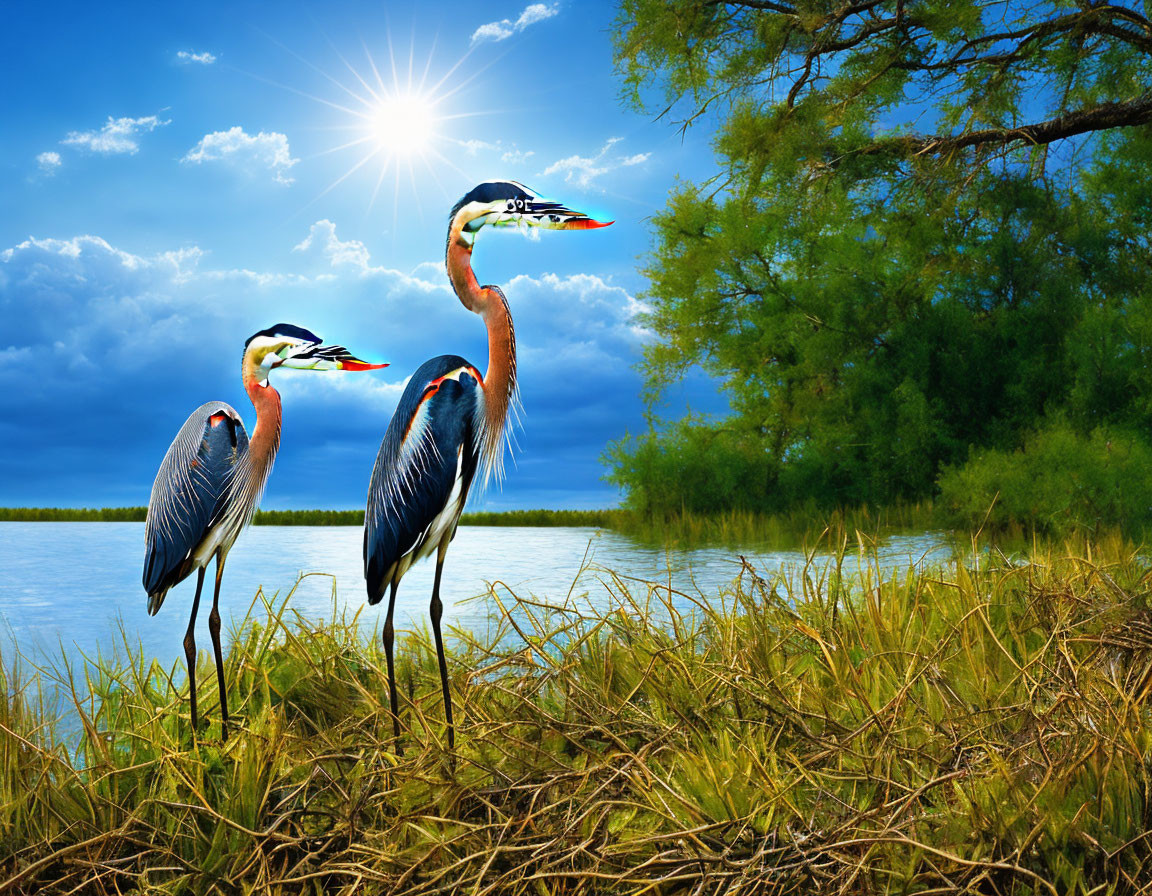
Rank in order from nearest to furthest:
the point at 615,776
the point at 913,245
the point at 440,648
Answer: the point at 615,776 → the point at 440,648 → the point at 913,245

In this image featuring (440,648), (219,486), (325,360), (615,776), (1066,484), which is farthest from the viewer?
(1066,484)

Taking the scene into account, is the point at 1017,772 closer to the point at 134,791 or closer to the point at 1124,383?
the point at 134,791

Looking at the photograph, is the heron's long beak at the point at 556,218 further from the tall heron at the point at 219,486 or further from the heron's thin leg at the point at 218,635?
the heron's thin leg at the point at 218,635

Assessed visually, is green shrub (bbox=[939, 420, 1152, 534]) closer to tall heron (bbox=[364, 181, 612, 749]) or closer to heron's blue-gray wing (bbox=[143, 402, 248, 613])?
tall heron (bbox=[364, 181, 612, 749])

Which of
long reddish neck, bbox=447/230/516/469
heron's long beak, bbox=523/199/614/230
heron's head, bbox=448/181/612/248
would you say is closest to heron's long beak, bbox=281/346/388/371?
long reddish neck, bbox=447/230/516/469

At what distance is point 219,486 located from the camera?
263cm

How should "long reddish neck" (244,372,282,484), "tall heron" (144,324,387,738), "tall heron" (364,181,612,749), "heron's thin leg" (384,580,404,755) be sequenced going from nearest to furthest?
"heron's thin leg" (384,580,404,755), "tall heron" (364,181,612,749), "tall heron" (144,324,387,738), "long reddish neck" (244,372,282,484)

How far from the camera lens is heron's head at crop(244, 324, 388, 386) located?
97.0 inches

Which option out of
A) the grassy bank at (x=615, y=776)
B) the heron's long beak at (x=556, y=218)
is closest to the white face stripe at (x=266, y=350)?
the heron's long beak at (x=556, y=218)

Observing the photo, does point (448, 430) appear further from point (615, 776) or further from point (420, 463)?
point (615, 776)

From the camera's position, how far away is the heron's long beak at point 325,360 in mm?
2432

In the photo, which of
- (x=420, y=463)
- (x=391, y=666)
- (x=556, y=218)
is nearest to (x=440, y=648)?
(x=391, y=666)

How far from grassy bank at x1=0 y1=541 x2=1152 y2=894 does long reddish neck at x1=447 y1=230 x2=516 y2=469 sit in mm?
827

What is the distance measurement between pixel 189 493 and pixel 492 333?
113cm
